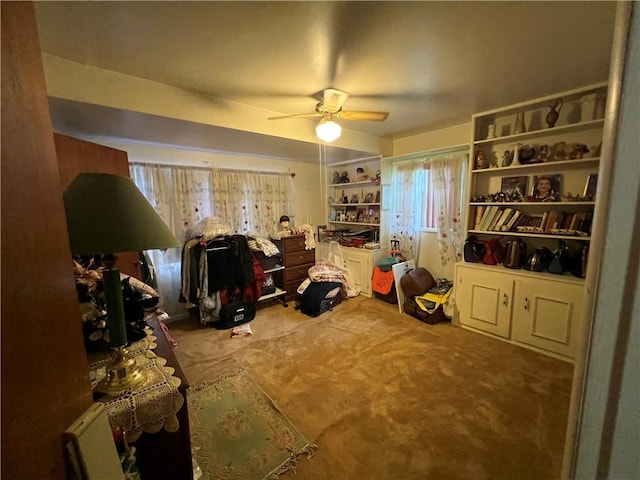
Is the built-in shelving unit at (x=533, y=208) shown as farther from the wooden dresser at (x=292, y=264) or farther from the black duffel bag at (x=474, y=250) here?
the wooden dresser at (x=292, y=264)

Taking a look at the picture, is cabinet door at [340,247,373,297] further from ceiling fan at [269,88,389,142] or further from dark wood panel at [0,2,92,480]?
dark wood panel at [0,2,92,480]

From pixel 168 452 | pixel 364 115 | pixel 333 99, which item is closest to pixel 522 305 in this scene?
pixel 364 115

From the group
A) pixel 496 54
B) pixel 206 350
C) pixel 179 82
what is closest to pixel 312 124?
pixel 179 82

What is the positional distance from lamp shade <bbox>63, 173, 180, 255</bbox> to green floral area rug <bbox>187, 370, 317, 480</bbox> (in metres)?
1.24

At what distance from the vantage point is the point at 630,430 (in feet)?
1.12

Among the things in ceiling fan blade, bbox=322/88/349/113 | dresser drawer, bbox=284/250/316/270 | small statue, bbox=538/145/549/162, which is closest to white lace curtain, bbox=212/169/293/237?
dresser drawer, bbox=284/250/316/270

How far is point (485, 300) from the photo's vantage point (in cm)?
266

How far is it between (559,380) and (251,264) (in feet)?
9.78

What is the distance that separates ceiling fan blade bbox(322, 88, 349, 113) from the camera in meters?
2.04

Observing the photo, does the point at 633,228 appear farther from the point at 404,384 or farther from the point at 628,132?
the point at 404,384

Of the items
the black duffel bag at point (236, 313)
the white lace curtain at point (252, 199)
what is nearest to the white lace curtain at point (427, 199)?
the white lace curtain at point (252, 199)

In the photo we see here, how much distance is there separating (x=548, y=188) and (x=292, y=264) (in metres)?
2.92

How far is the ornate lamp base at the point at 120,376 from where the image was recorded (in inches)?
36.5

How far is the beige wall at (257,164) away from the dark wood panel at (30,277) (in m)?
2.88
